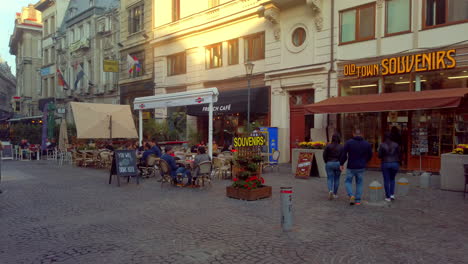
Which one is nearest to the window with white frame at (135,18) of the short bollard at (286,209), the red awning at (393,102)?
the red awning at (393,102)

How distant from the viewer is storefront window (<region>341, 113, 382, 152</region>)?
14.4 m

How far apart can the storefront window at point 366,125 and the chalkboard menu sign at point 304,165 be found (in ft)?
11.8

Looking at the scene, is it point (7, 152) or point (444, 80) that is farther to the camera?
point (7, 152)

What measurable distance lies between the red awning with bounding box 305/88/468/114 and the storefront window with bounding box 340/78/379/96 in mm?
679

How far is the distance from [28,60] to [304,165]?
49540 mm

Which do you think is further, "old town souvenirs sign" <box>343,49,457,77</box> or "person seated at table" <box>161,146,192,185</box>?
"old town souvenirs sign" <box>343,49,457,77</box>

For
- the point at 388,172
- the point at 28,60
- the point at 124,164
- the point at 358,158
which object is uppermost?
the point at 28,60

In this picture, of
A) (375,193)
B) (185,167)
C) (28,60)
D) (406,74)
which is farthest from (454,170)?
(28,60)

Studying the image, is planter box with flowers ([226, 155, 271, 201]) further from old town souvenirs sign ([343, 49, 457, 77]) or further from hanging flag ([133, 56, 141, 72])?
hanging flag ([133, 56, 141, 72])

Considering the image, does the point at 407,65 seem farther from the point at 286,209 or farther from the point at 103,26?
the point at 103,26

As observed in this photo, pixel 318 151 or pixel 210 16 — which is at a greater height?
pixel 210 16

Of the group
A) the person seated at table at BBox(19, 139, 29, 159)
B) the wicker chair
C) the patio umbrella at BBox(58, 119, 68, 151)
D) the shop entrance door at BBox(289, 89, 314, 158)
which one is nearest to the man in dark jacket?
the wicker chair

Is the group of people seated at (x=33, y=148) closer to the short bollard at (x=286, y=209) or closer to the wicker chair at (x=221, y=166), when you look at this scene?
the wicker chair at (x=221, y=166)

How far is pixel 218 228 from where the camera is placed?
6.22 m
